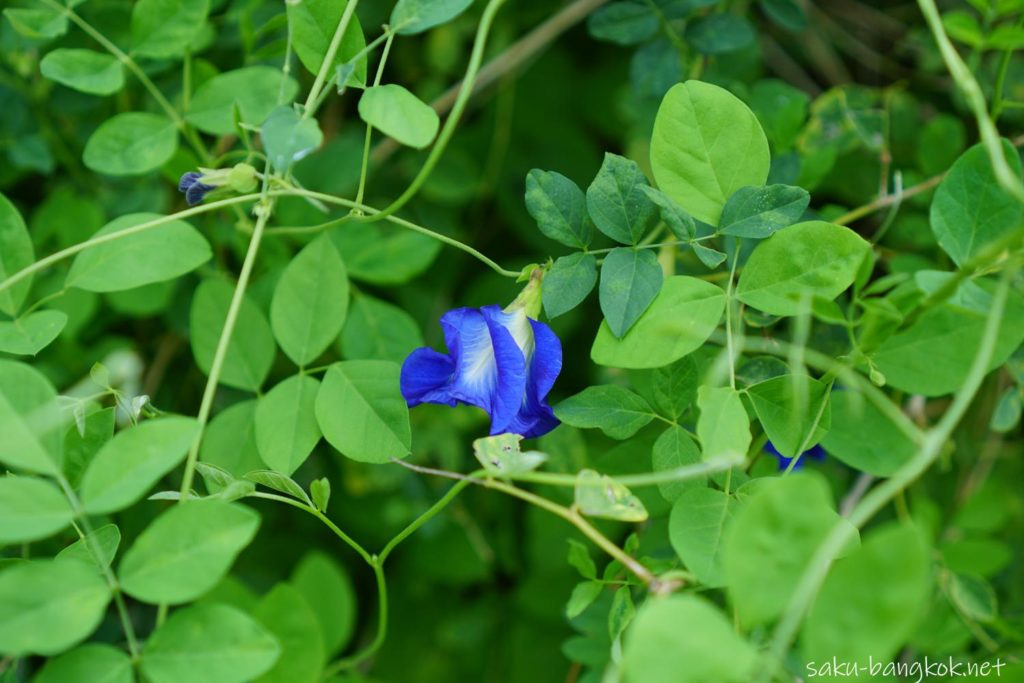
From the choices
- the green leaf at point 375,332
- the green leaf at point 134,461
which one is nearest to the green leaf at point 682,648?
the green leaf at point 134,461

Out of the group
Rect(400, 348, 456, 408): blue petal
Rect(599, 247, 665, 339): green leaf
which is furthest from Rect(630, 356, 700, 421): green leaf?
Rect(400, 348, 456, 408): blue petal

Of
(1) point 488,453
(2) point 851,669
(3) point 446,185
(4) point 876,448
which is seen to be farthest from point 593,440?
(2) point 851,669

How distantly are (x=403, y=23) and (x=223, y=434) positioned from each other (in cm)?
52

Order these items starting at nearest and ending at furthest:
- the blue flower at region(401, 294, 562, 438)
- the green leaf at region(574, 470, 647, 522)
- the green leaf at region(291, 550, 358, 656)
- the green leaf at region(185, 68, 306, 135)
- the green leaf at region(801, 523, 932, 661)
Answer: the green leaf at region(801, 523, 932, 661) → the green leaf at region(574, 470, 647, 522) → the blue flower at region(401, 294, 562, 438) → the green leaf at region(185, 68, 306, 135) → the green leaf at region(291, 550, 358, 656)

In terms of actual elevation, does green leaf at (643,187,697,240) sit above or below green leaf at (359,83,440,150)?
below

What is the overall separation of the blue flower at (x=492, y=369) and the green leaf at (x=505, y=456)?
0.05m

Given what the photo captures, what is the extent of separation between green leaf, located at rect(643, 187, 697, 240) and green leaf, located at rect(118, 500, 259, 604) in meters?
0.47

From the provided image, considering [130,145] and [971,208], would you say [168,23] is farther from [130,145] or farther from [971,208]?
[971,208]

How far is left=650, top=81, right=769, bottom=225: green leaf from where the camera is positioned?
89 cm

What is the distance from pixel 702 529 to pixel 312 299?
1.72 ft

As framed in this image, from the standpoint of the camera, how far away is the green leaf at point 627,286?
0.87 metres

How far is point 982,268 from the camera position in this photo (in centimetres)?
88

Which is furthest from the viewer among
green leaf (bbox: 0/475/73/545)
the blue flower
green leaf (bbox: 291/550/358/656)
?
green leaf (bbox: 291/550/358/656)

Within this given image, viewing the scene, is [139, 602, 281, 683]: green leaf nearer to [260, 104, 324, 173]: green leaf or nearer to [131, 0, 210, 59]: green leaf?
[260, 104, 324, 173]: green leaf
